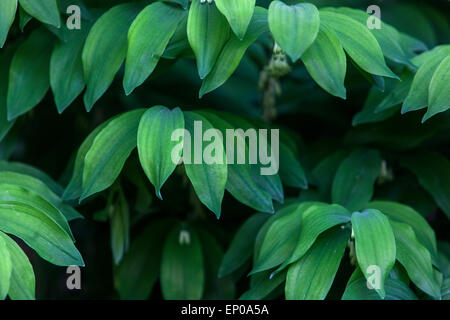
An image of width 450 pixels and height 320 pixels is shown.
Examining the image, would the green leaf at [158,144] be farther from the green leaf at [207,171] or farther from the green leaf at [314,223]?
the green leaf at [314,223]

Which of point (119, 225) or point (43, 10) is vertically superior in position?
point (43, 10)

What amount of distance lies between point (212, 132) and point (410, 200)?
0.62 m

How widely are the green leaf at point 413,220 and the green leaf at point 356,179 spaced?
48 mm

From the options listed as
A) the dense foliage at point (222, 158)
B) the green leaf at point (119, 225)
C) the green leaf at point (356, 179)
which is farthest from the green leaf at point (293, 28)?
the green leaf at point (119, 225)

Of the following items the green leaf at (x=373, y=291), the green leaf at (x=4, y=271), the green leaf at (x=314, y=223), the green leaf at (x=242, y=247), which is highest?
the green leaf at (x=4, y=271)

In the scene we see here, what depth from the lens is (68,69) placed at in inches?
53.1

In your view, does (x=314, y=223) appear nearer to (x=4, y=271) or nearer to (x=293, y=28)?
(x=293, y=28)

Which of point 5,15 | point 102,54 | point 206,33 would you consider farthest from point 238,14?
point 5,15

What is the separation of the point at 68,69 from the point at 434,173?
0.85 meters

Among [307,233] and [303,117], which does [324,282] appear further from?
[303,117]

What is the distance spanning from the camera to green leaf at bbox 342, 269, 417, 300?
1.14 metres

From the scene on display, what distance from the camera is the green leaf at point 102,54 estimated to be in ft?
4.18

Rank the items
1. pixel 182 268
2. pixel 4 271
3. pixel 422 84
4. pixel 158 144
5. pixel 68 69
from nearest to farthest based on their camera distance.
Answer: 1. pixel 4 271
2. pixel 158 144
3. pixel 422 84
4. pixel 68 69
5. pixel 182 268
